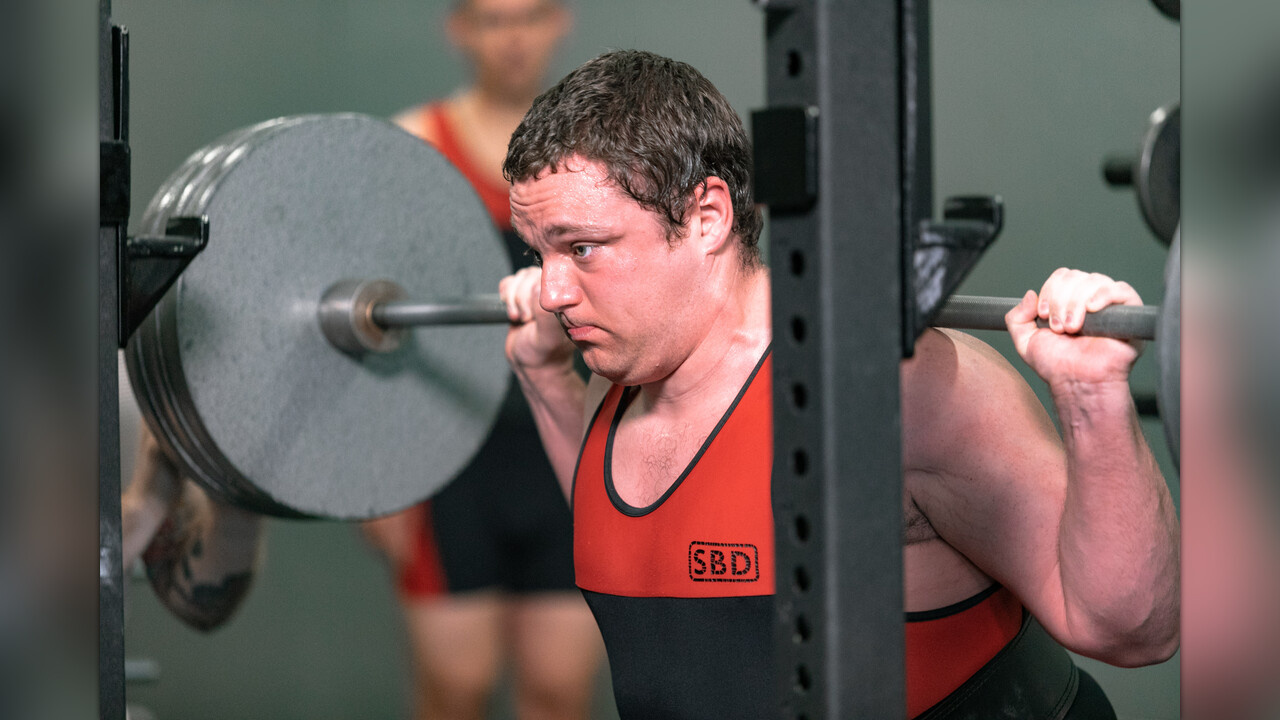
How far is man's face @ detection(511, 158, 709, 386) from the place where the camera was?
115 centimetres

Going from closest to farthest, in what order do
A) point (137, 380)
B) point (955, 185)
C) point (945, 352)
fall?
point (945, 352)
point (137, 380)
point (955, 185)

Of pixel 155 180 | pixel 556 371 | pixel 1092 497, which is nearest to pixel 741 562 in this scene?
pixel 1092 497

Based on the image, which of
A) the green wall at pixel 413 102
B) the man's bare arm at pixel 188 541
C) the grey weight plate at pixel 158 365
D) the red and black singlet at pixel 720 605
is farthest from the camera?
the green wall at pixel 413 102

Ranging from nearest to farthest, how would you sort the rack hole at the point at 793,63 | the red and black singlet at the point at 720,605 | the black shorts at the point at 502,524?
the rack hole at the point at 793,63 < the red and black singlet at the point at 720,605 < the black shorts at the point at 502,524

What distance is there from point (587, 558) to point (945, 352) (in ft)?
1.50

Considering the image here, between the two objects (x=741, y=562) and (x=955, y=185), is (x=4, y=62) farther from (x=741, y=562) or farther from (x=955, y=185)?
(x=955, y=185)

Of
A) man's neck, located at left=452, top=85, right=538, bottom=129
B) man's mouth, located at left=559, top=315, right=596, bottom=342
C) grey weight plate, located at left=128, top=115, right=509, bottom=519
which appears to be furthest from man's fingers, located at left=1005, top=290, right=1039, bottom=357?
man's neck, located at left=452, top=85, right=538, bottom=129

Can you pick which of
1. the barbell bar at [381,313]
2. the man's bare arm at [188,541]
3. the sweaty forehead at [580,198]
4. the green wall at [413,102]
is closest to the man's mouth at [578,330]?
the sweaty forehead at [580,198]

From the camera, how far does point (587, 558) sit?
4.13 ft

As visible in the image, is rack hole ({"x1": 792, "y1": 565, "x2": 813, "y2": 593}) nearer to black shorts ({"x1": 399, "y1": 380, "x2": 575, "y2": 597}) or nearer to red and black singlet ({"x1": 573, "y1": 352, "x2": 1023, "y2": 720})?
red and black singlet ({"x1": 573, "y1": 352, "x2": 1023, "y2": 720})

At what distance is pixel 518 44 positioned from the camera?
2.74 meters

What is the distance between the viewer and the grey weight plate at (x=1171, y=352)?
0.75 m

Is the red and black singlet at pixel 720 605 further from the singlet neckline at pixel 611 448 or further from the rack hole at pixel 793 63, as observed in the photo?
the rack hole at pixel 793 63

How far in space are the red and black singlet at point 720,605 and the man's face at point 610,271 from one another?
10 centimetres
